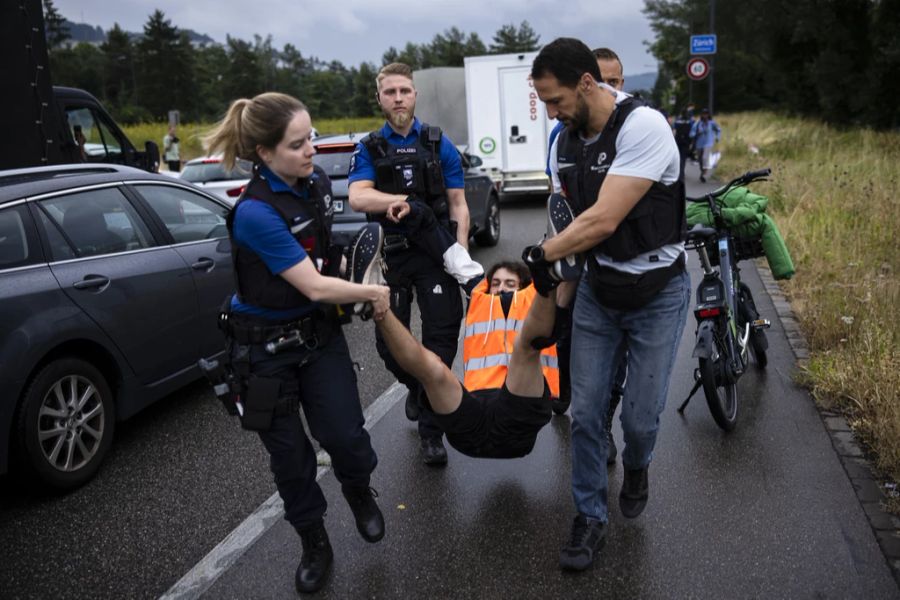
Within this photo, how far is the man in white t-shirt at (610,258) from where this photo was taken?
2941mm

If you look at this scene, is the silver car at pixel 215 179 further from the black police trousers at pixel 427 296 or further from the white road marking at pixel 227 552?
the white road marking at pixel 227 552

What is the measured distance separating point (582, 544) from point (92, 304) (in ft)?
9.73

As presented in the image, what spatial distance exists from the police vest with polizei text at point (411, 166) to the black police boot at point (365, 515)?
1.67 m

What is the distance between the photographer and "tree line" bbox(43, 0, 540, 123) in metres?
95.4

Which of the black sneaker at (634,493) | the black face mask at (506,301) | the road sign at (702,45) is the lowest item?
the black sneaker at (634,493)

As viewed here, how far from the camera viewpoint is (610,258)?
3.17m

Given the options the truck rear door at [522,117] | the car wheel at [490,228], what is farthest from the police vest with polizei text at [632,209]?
the truck rear door at [522,117]

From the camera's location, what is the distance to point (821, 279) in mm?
7719

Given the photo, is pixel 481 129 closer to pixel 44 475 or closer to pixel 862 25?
pixel 44 475

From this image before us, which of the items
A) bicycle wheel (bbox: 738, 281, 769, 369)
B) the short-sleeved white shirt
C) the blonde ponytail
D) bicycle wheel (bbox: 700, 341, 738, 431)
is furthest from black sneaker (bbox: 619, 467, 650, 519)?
bicycle wheel (bbox: 738, 281, 769, 369)

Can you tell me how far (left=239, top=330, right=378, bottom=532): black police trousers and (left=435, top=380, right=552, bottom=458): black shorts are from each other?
45 cm

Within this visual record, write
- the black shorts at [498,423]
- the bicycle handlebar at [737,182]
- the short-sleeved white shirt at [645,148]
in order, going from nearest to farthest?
the short-sleeved white shirt at [645,148], the black shorts at [498,423], the bicycle handlebar at [737,182]

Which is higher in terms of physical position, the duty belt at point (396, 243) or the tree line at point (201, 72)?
the tree line at point (201, 72)

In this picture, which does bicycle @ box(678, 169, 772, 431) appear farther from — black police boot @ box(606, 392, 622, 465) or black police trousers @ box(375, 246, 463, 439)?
black police trousers @ box(375, 246, 463, 439)
